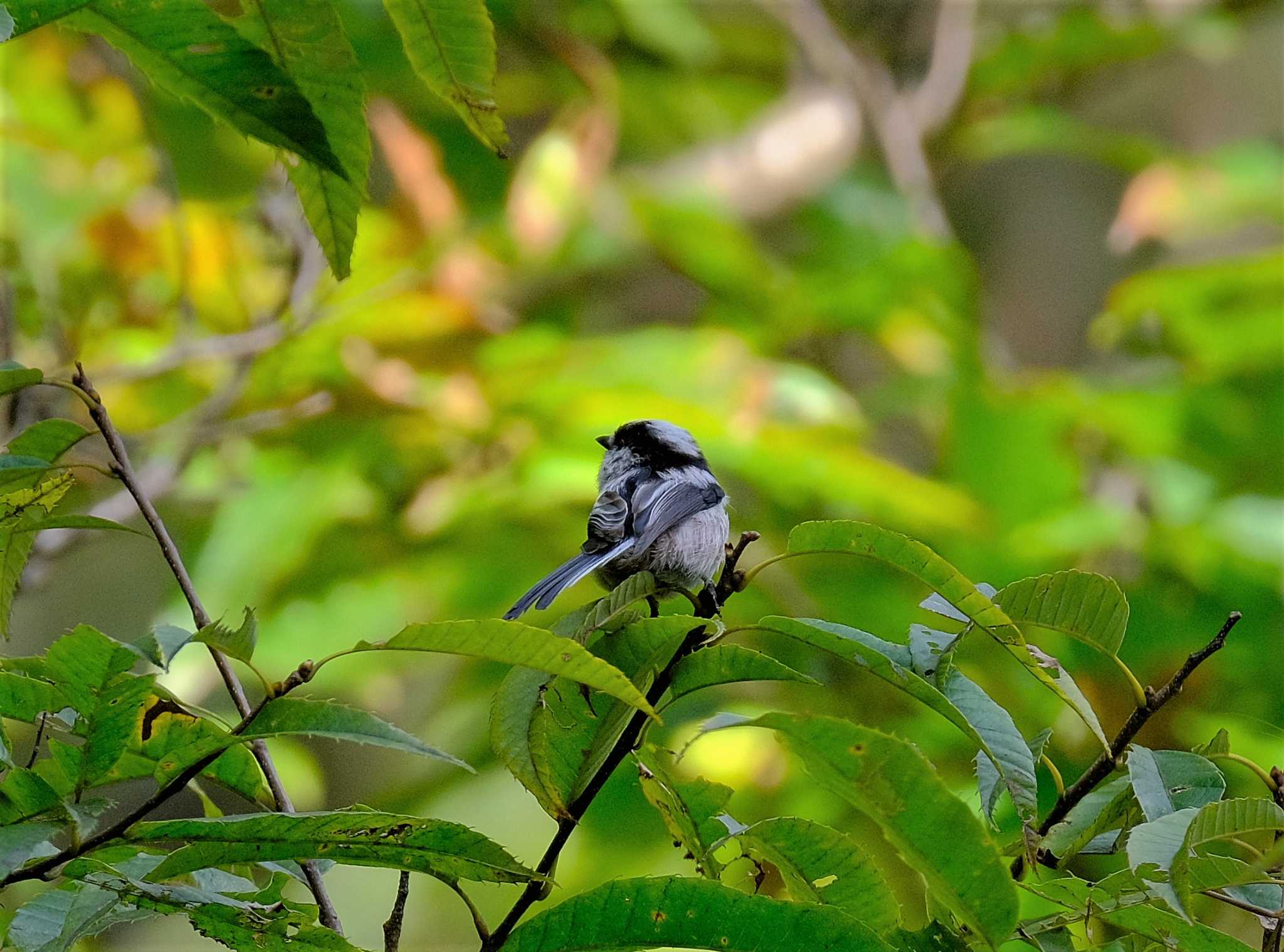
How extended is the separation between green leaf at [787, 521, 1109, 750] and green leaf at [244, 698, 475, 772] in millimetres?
309

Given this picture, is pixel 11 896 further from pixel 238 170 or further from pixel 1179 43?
pixel 1179 43

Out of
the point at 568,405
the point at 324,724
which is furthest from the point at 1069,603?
the point at 568,405

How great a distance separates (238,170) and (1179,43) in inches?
146

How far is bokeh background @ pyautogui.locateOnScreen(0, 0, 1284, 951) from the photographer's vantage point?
97.7 inches

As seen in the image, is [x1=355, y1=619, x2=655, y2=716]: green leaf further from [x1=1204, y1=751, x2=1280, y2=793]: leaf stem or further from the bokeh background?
the bokeh background

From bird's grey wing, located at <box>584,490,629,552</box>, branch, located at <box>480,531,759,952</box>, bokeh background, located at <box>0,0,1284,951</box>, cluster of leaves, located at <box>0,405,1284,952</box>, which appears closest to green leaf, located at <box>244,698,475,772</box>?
cluster of leaves, located at <box>0,405,1284,952</box>

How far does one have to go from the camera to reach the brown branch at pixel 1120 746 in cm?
83

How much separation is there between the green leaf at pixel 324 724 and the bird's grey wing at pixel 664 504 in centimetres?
77

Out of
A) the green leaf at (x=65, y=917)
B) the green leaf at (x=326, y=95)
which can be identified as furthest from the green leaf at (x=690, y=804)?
the green leaf at (x=326, y=95)

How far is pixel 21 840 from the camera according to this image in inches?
27.9

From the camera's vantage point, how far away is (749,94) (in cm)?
529

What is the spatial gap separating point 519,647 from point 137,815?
279 mm

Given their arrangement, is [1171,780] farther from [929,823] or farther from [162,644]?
[162,644]

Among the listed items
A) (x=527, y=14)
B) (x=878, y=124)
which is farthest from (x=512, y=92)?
(x=878, y=124)
